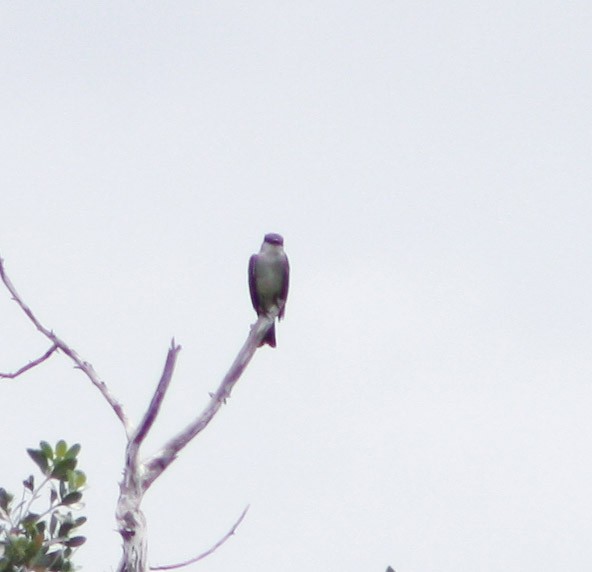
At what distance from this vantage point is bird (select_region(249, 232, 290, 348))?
14.2 metres

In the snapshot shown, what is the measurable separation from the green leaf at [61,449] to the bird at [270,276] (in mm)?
5460

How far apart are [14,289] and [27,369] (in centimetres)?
44

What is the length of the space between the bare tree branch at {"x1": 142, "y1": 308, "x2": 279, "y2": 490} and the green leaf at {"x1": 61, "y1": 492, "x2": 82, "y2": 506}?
16.9 inches

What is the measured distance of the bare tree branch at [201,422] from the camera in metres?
8.79

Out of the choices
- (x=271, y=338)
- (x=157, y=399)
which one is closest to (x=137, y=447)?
(x=157, y=399)

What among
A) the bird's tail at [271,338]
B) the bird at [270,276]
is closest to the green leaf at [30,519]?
the bird's tail at [271,338]

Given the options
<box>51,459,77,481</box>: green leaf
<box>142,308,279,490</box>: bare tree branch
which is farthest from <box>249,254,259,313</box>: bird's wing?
<box>51,459,77,481</box>: green leaf

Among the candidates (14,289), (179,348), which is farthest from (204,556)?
(14,289)

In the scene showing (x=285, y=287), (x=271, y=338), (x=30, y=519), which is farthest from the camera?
(x=285, y=287)

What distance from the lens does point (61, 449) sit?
8.46m

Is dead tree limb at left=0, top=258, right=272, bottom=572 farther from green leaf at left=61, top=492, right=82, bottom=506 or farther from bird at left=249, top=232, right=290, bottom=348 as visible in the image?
bird at left=249, top=232, right=290, bottom=348

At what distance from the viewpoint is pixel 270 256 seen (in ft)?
48.4

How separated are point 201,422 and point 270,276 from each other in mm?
5481

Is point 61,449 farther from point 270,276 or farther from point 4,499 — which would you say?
point 270,276
